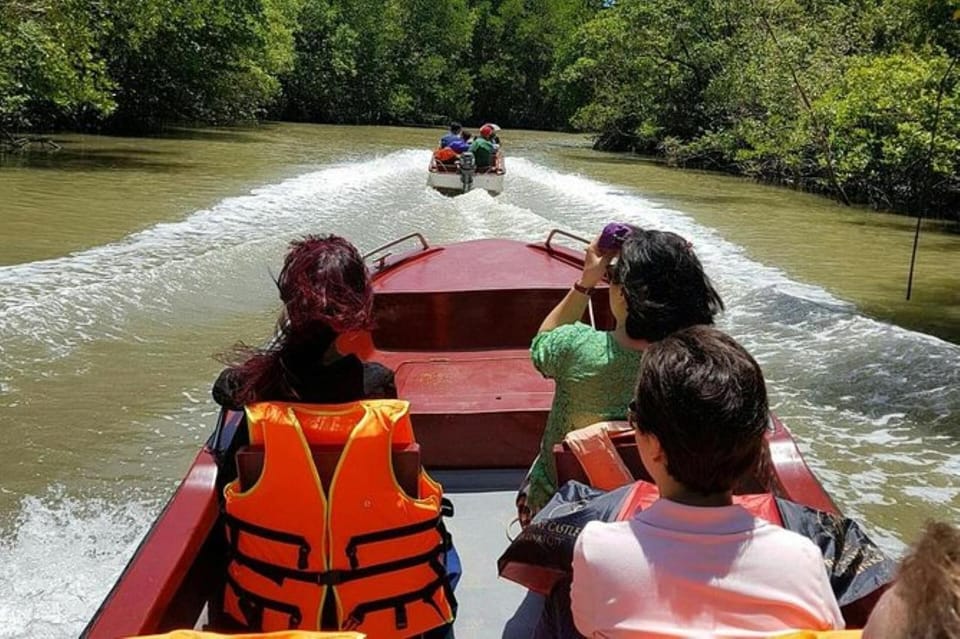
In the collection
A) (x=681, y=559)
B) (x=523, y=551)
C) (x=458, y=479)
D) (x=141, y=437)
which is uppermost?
(x=681, y=559)

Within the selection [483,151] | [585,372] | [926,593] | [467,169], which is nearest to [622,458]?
[585,372]

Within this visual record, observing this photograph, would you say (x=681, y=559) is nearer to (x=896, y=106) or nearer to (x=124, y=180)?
(x=896, y=106)

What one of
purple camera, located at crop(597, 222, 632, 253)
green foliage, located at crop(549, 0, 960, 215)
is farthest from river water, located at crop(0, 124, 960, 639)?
purple camera, located at crop(597, 222, 632, 253)

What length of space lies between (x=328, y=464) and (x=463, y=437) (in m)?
1.63

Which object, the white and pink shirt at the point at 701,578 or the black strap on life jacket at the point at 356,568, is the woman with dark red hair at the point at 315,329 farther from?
the white and pink shirt at the point at 701,578

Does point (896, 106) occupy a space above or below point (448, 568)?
above

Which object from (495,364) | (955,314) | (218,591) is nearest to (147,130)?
(955,314)

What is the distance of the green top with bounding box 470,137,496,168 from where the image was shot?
15.8 meters

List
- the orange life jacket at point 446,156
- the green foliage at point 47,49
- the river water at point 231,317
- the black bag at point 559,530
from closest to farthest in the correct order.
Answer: the black bag at point 559,530
the river water at point 231,317
the green foliage at point 47,49
the orange life jacket at point 446,156

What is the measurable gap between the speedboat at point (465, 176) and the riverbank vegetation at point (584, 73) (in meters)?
4.62

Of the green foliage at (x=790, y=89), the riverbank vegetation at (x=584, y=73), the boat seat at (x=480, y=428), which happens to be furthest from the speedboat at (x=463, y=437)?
the green foliage at (x=790, y=89)

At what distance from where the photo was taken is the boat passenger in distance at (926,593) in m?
0.93

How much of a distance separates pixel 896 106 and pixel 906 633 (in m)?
12.2

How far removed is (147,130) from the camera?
27.2 m
